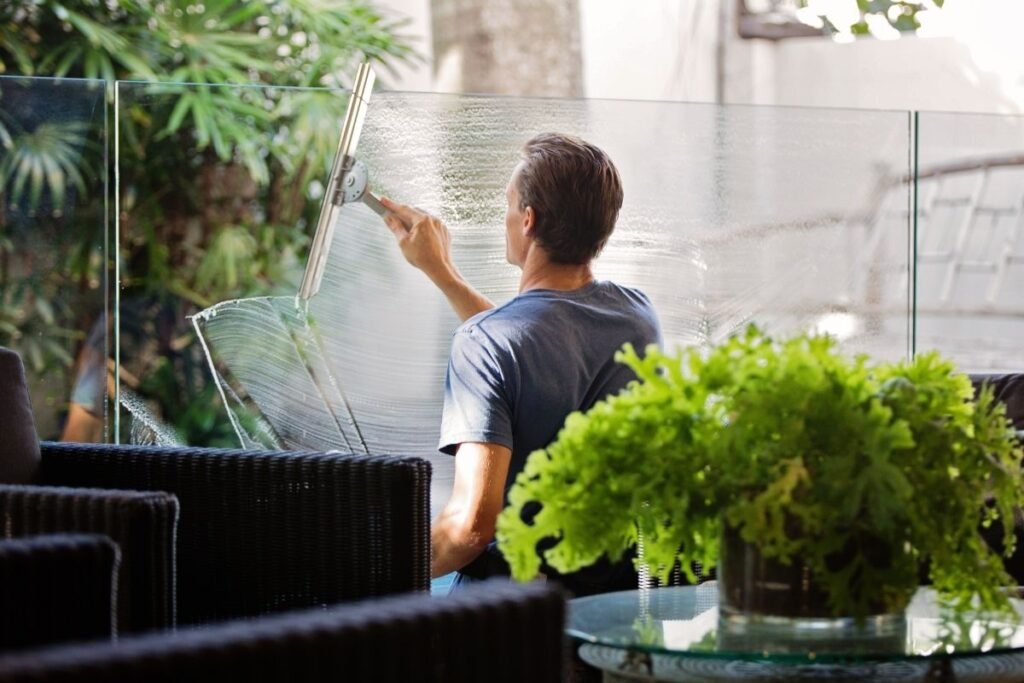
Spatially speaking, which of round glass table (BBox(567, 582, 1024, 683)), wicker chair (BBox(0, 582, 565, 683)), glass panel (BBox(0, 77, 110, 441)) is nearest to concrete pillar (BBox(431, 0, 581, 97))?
glass panel (BBox(0, 77, 110, 441))

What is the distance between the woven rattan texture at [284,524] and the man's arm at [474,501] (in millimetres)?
49

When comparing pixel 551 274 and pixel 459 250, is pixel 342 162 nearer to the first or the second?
pixel 459 250

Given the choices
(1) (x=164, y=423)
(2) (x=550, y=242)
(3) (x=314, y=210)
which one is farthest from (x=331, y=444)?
(2) (x=550, y=242)

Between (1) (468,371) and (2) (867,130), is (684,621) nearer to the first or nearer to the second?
(1) (468,371)

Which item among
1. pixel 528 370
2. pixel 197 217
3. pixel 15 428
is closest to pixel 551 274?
pixel 528 370

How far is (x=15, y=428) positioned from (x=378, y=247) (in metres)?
1.04

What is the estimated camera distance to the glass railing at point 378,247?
2.98 metres

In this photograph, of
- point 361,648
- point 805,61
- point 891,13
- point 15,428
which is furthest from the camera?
point 805,61

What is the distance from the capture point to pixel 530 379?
209 centimetres

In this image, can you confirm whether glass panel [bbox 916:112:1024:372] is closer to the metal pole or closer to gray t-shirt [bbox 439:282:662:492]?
the metal pole

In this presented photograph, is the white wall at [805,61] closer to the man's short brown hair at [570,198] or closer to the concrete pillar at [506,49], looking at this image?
the concrete pillar at [506,49]

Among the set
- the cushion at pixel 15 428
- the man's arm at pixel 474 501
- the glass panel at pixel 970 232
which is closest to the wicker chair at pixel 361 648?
the man's arm at pixel 474 501

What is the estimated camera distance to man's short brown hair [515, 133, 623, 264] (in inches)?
86.5

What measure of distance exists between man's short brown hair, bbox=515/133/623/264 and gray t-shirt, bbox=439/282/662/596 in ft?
0.25
